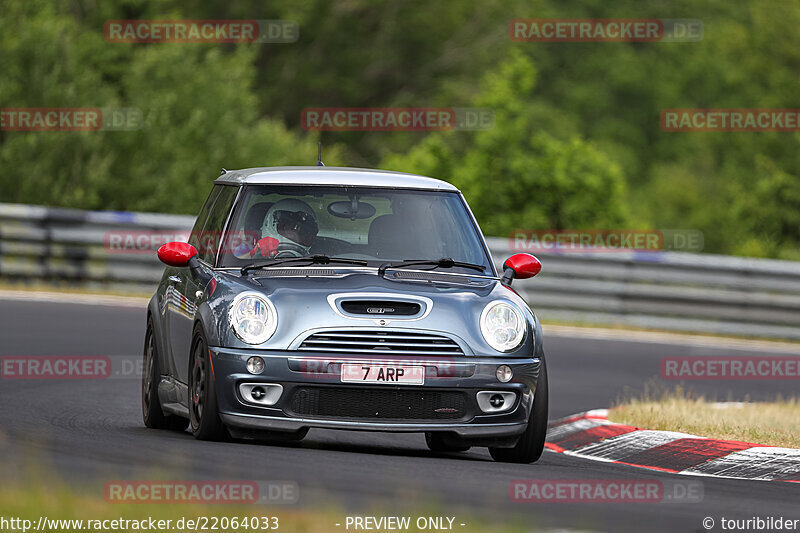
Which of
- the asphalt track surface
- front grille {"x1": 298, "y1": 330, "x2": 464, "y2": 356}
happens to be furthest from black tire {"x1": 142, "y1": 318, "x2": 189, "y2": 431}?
front grille {"x1": 298, "y1": 330, "x2": 464, "y2": 356}

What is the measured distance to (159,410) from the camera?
1030 centimetres

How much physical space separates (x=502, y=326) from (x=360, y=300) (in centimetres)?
80

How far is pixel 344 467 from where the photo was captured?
323 inches

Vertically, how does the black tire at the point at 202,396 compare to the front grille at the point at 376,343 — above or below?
below

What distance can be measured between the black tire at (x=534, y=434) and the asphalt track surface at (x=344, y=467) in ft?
0.40

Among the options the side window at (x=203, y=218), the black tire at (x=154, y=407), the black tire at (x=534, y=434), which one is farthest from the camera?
the side window at (x=203, y=218)

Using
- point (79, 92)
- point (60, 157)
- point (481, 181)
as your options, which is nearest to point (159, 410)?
point (60, 157)

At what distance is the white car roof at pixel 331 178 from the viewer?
33.0 feet

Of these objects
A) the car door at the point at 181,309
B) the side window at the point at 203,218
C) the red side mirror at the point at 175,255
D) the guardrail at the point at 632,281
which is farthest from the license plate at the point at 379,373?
the guardrail at the point at 632,281

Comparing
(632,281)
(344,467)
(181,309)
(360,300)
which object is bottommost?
(344,467)

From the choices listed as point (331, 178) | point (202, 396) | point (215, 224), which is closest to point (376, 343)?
point (202, 396)

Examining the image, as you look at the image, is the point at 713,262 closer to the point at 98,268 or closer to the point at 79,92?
the point at 98,268

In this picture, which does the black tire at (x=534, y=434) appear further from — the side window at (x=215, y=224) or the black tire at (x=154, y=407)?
the black tire at (x=154, y=407)

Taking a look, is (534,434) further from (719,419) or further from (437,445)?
(719,419)
